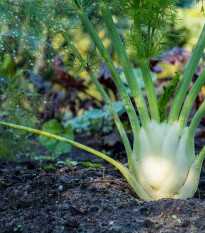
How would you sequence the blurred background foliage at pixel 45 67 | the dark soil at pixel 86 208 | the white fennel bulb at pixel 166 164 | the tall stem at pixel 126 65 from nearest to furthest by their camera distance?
the dark soil at pixel 86 208, the white fennel bulb at pixel 166 164, the tall stem at pixel 126 65, the blurred background foliage at pixel 45 67

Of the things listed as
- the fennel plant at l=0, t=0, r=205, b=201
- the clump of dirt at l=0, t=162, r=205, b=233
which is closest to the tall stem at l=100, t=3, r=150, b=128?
the fennel plant at l=0, t=0, r=205, b=201

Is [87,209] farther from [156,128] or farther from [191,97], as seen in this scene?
[191,97]

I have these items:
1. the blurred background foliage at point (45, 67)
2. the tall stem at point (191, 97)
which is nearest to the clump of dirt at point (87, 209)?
the tall stem at point (191, 97)

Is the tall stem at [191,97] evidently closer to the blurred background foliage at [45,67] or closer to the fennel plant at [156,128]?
the fennel plant at [156,128]

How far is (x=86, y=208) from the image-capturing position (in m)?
1.55

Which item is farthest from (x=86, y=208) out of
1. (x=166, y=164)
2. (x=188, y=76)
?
(x=188, y=76)

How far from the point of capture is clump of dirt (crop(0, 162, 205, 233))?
140 centimetres

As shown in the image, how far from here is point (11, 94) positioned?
9.95 ft

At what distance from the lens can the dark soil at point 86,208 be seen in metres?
1.40

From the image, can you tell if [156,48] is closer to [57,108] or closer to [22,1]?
[22,1]

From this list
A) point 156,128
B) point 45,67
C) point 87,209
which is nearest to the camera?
point 87,209

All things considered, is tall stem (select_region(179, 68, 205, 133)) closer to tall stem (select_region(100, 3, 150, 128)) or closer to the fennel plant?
the fennel plant

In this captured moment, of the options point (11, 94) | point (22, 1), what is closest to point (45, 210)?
point (22, 1)

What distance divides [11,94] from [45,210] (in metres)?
1.64
